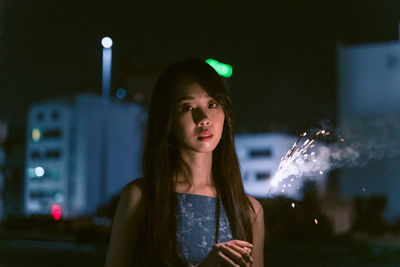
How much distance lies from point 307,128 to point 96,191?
35961 mm

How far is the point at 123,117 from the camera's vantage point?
123 ft

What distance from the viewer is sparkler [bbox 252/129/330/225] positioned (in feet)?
5.07

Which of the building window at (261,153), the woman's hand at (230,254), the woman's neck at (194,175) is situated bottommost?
the building window at (261,153)

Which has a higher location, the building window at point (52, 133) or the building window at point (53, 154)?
the building window at point (52, 133)

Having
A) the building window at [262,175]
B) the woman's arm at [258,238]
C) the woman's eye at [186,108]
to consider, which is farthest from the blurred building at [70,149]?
the woman's eye at [186,108]

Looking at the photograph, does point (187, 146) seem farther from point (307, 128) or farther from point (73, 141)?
point (73, 141)

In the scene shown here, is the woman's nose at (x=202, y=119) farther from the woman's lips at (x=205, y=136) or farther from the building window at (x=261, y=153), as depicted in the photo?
the building window at (x=261, y=153)

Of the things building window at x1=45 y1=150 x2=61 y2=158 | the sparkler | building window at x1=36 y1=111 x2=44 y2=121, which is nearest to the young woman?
the sparkler

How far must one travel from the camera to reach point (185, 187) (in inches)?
64.4

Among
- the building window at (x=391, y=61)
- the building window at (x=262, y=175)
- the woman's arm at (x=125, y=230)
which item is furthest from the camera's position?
the building window at (x=262, y=175)

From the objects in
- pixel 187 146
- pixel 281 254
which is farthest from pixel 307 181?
pixel 281 254

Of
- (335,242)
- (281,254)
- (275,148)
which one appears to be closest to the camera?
(281,254)

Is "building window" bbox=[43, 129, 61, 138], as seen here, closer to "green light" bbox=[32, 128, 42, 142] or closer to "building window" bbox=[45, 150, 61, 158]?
"green light" bbox=[32, 128, 42, 142]

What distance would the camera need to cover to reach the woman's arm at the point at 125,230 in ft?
4.88
